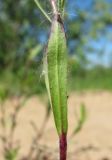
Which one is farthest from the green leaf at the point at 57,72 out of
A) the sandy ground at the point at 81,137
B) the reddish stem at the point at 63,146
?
the sandy ground at the point at 81,137

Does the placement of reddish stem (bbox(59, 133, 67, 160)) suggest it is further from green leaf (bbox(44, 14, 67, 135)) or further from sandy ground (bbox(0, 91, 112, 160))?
sandy ground (bbox(0, 91, 112, 160))

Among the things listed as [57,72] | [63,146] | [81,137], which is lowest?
[81,137]

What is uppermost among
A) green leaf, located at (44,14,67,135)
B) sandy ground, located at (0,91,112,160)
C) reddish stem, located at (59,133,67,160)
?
green leaf, located at (44,14,67,135)

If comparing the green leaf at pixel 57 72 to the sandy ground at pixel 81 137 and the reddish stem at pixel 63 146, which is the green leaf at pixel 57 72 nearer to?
the reddish stem at pixel 63 146

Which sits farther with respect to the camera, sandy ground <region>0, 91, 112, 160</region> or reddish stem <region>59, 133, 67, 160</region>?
sandy ground <region>0, 91, 112, 160</region>

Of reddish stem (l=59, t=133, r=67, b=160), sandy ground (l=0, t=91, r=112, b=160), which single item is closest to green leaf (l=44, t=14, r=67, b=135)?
reddish stem (l=59, t=133, r=67, b=160)

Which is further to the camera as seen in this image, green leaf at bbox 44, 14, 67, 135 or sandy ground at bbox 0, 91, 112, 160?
sandy ground at bbox 0, 91, 112, 160

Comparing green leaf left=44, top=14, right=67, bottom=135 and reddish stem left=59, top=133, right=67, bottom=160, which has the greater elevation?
green leaf left=44, top=14, right=67, bottom=135

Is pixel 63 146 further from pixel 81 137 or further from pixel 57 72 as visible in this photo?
pixel 81 137

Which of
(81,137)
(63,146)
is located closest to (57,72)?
(63,146)

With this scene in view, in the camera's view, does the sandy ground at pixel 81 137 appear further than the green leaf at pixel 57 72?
Yes
